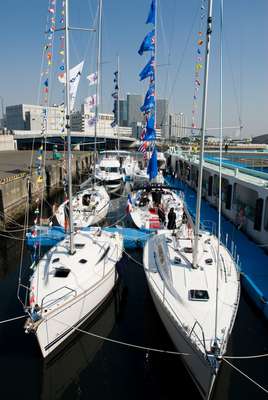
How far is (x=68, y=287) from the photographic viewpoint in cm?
887

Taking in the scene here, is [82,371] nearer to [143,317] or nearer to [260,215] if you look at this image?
[143,317]

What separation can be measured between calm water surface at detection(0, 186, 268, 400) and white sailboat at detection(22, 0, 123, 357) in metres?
0.60

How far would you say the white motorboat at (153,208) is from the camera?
16781 millimetres

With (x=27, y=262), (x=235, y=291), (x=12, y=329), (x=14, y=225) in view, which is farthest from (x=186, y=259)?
(x=14, y=225)

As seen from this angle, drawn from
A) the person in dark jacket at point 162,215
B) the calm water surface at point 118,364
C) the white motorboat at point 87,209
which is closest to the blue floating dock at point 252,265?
the calm water surface at point 118,364

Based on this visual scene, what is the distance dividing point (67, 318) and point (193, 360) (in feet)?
12.2

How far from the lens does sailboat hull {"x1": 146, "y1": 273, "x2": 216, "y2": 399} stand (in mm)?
6371

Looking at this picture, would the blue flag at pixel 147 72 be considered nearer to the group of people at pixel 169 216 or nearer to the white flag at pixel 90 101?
the white flag at pixel 90 101

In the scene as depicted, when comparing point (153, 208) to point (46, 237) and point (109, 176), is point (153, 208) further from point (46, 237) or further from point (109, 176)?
point (109, 176)

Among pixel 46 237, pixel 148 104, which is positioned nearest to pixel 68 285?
pixel 46 237

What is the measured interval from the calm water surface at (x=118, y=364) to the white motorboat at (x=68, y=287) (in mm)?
613

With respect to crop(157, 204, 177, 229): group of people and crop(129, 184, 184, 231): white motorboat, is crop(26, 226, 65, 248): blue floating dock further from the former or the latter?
crop(157, 204, 177, 229): group of people

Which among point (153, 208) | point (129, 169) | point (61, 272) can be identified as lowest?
point (61, 272)

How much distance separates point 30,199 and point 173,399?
75.7 ft
